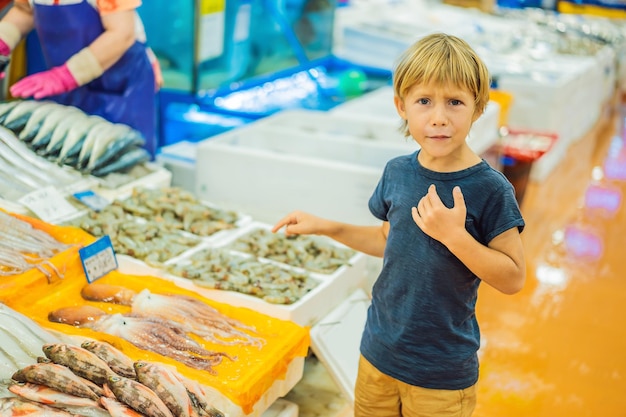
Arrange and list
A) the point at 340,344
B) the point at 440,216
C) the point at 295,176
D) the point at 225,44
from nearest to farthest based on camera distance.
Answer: the point at 440,216
the point at 340,344
the point at 295,176
the point at 225,44

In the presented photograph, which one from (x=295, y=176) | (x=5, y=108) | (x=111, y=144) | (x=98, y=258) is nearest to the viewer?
(x=98, y=258)

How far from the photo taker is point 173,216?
10.5ft

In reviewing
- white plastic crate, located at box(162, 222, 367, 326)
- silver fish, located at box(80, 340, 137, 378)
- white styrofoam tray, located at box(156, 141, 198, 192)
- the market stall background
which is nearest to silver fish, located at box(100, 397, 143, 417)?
silver fish, located at box(80, 340, 137, 378)

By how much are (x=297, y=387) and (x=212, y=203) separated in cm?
100

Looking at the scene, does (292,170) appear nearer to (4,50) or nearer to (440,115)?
(4,50)

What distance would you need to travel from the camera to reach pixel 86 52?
10.7 feet

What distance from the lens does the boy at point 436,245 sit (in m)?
1.70

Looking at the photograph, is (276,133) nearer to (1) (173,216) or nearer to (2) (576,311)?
(1) (173,216)

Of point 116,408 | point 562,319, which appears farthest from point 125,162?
point 562,319

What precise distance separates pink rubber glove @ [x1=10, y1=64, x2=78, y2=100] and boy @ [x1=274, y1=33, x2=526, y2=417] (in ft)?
6.21

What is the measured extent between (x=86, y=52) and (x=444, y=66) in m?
2.08

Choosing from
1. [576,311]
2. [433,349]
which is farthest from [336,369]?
[576,311]

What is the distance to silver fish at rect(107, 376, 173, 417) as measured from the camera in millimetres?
1872

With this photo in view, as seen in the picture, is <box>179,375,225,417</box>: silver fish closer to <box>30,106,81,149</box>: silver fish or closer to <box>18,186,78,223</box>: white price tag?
<box>18,186,78,223</box>: white price tag
